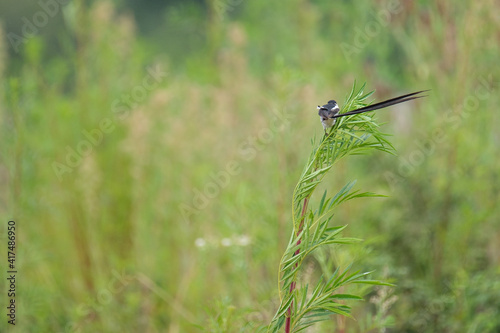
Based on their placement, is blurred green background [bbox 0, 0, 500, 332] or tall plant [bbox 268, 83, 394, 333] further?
blurred green background [bbox 0, 0, 500, 332]

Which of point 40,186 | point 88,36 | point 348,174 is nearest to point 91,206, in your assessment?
point 40,186

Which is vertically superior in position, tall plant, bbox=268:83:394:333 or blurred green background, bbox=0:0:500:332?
blurred green background, bbox=0:0:500:332

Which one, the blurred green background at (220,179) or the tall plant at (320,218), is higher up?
the blurred green background at (220,179)

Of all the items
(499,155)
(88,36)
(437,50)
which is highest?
(88,36)

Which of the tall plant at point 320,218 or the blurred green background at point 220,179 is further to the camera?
the blurred green background at point 220,179

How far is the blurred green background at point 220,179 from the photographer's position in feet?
6.12

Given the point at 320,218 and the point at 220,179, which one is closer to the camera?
the point at 320,218

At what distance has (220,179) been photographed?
2.46 metres

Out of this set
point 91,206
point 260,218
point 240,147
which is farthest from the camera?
point 240,147

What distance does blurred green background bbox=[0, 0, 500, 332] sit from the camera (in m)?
1.86

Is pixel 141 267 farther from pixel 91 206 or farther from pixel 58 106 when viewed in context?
pixel 58 106

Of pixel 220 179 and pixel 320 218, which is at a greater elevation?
pixel 220 179

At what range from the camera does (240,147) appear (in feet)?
7.96

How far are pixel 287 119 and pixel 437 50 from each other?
38.9 inches
